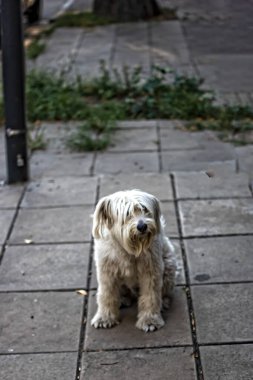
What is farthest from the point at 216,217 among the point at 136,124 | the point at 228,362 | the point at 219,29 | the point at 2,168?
the point at 219,29

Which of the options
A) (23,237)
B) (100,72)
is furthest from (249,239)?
(100,72)

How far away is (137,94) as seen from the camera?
9.00 m

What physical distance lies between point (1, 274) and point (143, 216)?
59.6 inches

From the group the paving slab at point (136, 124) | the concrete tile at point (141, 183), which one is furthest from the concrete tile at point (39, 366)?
the paving slab at point (136, 124)

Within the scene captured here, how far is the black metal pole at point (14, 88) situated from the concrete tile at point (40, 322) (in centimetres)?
213

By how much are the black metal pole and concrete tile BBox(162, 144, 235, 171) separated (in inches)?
55.7

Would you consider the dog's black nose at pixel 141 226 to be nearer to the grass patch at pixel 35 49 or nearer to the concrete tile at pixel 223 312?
the concrete tile at pixel 223 312

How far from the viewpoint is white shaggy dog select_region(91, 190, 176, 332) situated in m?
3.97

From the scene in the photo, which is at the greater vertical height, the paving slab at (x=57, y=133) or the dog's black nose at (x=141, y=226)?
the dog's black nose at (x=141, y=226)

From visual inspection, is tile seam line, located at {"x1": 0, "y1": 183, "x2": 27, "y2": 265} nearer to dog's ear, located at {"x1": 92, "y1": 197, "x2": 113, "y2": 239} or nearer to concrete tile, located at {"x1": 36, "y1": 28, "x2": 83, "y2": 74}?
dog's ear, located at {"x1": 92, "y1": 197, "x2": 113, "y2": 239}

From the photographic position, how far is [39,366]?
397 cm

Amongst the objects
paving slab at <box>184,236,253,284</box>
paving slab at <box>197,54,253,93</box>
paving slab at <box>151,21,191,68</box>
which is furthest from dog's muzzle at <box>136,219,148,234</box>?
paving slab at <box>151,21,191,68</box>

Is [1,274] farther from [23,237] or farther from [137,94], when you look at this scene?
[137,94]

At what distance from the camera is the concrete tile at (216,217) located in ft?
18.1
